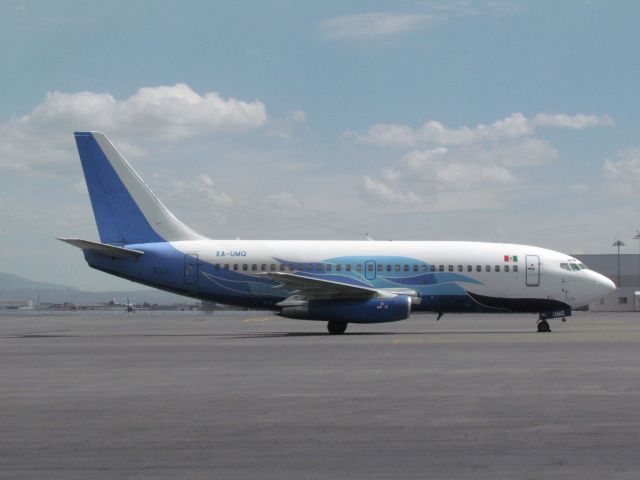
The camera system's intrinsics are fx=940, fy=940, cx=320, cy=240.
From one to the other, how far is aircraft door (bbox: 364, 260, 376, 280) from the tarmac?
1558cm

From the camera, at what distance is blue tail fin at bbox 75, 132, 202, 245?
42.1 m

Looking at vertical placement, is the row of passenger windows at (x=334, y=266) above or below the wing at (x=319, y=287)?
above

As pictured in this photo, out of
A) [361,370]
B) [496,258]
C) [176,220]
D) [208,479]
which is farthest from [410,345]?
[208,479]

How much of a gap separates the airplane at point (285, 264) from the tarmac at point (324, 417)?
1557 cm

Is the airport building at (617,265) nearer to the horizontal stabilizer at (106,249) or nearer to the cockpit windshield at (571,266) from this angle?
the cockpit windshield at (571,266)

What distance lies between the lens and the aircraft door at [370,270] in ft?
137

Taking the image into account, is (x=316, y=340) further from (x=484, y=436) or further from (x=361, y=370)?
(x=484, y=436)

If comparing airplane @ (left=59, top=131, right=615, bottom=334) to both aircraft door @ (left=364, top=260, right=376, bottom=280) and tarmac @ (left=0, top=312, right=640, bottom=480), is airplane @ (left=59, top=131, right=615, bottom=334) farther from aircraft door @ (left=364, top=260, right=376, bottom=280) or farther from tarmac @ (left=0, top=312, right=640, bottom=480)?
tarmac @ (left=0, top=312, right=640, bottom=480)

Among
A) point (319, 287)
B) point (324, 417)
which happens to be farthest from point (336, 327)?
point (324, 417)

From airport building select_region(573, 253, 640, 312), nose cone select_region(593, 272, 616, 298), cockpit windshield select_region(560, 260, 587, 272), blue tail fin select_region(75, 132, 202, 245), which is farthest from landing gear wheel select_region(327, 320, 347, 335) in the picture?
airport building select_region(573, 253, 640, 312)

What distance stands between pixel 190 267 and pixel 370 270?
26.2ft

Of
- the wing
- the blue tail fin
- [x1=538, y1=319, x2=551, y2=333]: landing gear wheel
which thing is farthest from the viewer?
the blue tail fin

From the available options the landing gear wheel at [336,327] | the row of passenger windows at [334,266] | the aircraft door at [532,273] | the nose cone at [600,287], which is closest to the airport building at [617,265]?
the nose cone at [600,287]

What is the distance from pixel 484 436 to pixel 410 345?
1929 centimetres
